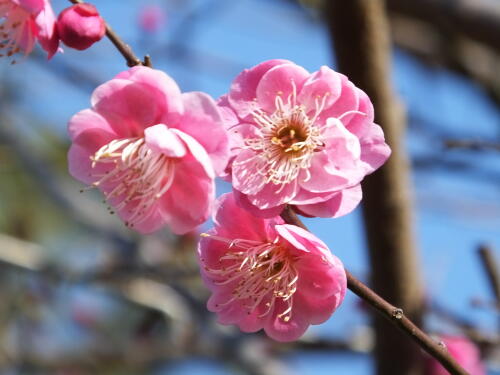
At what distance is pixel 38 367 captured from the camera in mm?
3193

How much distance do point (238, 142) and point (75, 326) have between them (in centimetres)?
404

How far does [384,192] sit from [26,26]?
0.90m

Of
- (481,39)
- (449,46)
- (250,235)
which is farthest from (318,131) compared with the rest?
(449,46)

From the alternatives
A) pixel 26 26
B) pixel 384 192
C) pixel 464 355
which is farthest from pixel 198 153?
pixel 464 355

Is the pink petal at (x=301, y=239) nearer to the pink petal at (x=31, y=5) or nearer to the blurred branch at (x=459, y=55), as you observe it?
the pink petal at (x=31, y=5)

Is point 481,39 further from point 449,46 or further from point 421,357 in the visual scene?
point 421,357

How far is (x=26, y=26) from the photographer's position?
112 centimetres

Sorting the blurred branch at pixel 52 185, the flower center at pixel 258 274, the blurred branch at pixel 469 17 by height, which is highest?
the flower center at pixel 258 274

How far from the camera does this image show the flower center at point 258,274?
39.6 inches

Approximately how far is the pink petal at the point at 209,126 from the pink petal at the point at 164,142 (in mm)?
27

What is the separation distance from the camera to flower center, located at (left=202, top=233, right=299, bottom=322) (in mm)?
1005

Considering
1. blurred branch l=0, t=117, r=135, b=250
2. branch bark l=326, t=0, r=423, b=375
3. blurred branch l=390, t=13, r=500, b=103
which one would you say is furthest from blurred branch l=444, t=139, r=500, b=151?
blurred branch l=0, t=117, r=135, b=250

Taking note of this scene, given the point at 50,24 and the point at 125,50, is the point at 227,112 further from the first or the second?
the point at 50,24

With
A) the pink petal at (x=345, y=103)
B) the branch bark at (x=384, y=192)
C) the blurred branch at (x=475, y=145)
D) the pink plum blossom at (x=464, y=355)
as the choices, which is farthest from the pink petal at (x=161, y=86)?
the pink plum blossom at (x=464, y=355)
